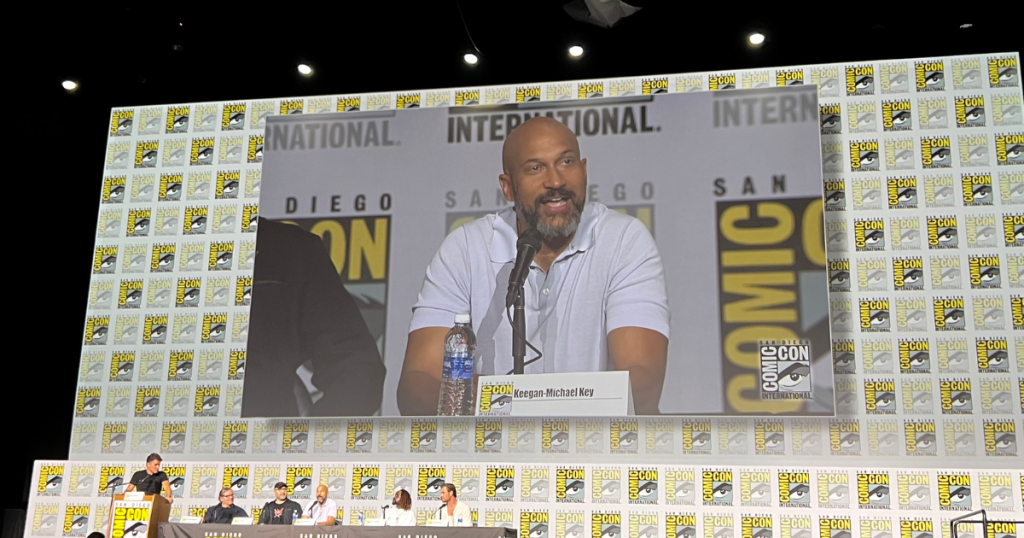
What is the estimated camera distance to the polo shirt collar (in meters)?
10.1

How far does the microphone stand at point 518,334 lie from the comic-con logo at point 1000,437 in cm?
438

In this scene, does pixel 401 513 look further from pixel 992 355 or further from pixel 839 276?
pixel 992 355

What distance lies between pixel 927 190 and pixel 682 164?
242 cm

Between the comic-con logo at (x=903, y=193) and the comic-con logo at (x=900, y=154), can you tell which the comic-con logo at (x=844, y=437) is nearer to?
the comic-con logo at (x=903, y=193)

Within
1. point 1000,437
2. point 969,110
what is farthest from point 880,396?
point 969,110

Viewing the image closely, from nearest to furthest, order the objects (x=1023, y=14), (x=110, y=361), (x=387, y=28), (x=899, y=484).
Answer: (x=899, y=484) < (x=1023, y=14) < (x=387, y=28) < (x=110, y=361)

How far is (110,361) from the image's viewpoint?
430 inches

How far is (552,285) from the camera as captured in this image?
10.0 m

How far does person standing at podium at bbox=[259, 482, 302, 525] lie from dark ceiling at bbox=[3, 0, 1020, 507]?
3798mm

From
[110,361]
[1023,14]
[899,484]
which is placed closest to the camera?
[899,484]

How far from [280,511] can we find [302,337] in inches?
83.0

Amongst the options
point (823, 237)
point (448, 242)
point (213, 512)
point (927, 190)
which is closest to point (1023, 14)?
point (927, 190)

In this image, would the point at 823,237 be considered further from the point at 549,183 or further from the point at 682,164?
the point at 549,183

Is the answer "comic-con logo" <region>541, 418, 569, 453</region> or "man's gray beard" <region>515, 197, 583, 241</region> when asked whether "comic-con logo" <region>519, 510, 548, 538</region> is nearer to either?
"comic-con logo" <region>541, 418, 569, 453</region>
